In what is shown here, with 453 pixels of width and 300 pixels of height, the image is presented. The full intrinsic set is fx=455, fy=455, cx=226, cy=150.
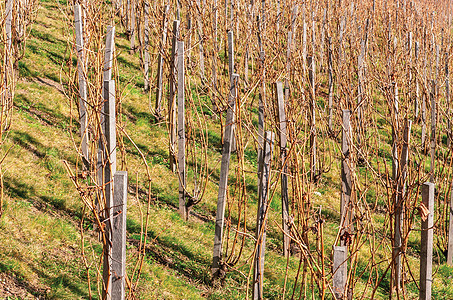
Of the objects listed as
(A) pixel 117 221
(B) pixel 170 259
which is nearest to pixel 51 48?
(B) pixel 170 259

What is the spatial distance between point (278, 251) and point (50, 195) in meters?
2.50

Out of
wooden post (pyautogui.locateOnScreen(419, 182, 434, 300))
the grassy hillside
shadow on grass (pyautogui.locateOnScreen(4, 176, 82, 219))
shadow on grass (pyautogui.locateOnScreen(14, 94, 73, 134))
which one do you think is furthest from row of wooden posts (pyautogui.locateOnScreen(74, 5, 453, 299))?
shadow on grass (pyautogui.locateOnScreen(14, 94, 73, 134))

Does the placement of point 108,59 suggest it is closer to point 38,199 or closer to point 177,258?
point 38,199

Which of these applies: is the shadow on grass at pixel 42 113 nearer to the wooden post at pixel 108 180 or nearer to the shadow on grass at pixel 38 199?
the shadow on grass at pixel 38 199

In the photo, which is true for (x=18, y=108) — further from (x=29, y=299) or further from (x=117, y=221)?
(x=117, y=221)

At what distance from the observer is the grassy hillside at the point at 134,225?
365 cm

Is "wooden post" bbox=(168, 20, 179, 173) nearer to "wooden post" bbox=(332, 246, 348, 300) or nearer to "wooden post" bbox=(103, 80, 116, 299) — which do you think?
"wooden post" bbox=(103, 80, 116, 299)

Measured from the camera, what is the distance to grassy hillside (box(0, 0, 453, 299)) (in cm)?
365

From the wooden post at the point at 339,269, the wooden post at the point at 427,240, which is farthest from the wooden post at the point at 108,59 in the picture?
the wooden post at the point at 427,240

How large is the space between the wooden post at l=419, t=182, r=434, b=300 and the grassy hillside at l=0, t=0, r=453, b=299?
0.24 meters

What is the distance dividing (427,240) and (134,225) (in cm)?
297

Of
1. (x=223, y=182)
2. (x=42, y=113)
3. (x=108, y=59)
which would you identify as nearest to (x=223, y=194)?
(x=223, y=182)

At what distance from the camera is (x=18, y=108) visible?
6367mm

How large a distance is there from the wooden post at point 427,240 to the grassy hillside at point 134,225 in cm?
24
